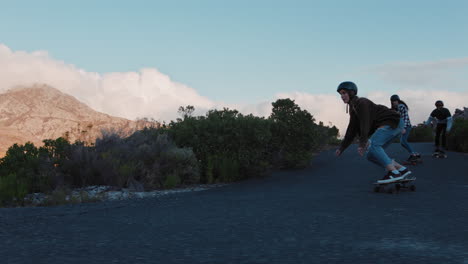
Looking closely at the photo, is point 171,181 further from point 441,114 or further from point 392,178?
point 441,114

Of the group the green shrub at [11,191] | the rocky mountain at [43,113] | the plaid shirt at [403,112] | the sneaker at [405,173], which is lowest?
the green shrub at [11,191]

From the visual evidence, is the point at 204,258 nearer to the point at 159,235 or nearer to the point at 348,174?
the point at 159,235

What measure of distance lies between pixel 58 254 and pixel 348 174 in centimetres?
1024

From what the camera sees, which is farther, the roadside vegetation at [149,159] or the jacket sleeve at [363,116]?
the roadside vegetation at [149,159]

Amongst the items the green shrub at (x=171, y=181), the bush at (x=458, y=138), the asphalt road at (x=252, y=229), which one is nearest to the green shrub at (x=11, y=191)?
the asphalt road at (x=252, y=229)

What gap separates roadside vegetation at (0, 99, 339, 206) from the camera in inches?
442

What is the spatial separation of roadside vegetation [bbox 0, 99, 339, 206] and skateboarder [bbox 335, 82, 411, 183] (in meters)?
4.06

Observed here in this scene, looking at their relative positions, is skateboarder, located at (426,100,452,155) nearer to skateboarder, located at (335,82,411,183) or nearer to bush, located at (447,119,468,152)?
bush, located at (447,119,468,152)

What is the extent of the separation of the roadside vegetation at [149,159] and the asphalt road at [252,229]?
2032 millimetres

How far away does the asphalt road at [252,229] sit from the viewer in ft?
14.9

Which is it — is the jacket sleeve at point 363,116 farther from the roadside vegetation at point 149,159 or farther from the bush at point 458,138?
the bush at point 458,138

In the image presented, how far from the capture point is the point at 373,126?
393 inches

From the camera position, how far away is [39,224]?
20.9ft

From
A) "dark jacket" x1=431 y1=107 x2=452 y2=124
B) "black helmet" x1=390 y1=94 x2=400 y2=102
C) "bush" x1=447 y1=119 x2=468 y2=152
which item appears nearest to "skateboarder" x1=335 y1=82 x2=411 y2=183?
"black helmet" x1=390 y1=94 x2=400 y2=102
